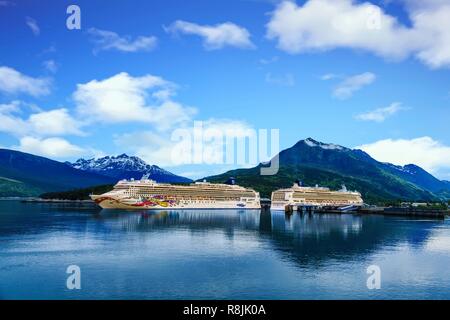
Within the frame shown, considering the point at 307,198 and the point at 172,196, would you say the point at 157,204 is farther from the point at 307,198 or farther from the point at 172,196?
the point at 307,198

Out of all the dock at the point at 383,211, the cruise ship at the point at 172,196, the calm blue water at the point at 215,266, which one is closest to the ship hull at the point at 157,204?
the cruise ship at the point at 172,196

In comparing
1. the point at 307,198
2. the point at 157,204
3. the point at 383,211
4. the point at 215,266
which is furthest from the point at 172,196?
the point at 215,266

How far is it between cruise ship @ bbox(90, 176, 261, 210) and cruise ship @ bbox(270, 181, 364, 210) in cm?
873

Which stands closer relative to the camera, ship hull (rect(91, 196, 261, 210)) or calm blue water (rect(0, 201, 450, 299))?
calm blue water (rect(0, 201, 450, 299))

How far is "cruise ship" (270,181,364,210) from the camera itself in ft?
494

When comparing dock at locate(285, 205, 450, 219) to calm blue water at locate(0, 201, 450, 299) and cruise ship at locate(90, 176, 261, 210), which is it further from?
calm blue water at locate(0, 201, 450, 299)

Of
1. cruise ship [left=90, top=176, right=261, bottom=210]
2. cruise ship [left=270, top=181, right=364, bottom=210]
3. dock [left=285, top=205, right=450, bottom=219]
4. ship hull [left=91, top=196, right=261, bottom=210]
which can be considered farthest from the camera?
cruise ship [left=270, top=181, right=364, bottom=210]

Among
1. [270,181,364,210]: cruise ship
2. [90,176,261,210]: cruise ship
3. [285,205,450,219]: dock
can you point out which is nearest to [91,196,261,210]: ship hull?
[90,176,261,210]: cruise ship

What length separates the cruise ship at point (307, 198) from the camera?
15050cm

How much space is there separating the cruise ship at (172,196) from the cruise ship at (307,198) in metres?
8.73

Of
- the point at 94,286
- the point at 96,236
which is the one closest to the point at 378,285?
the point at 94,286

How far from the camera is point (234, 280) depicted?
28750 millimetres
